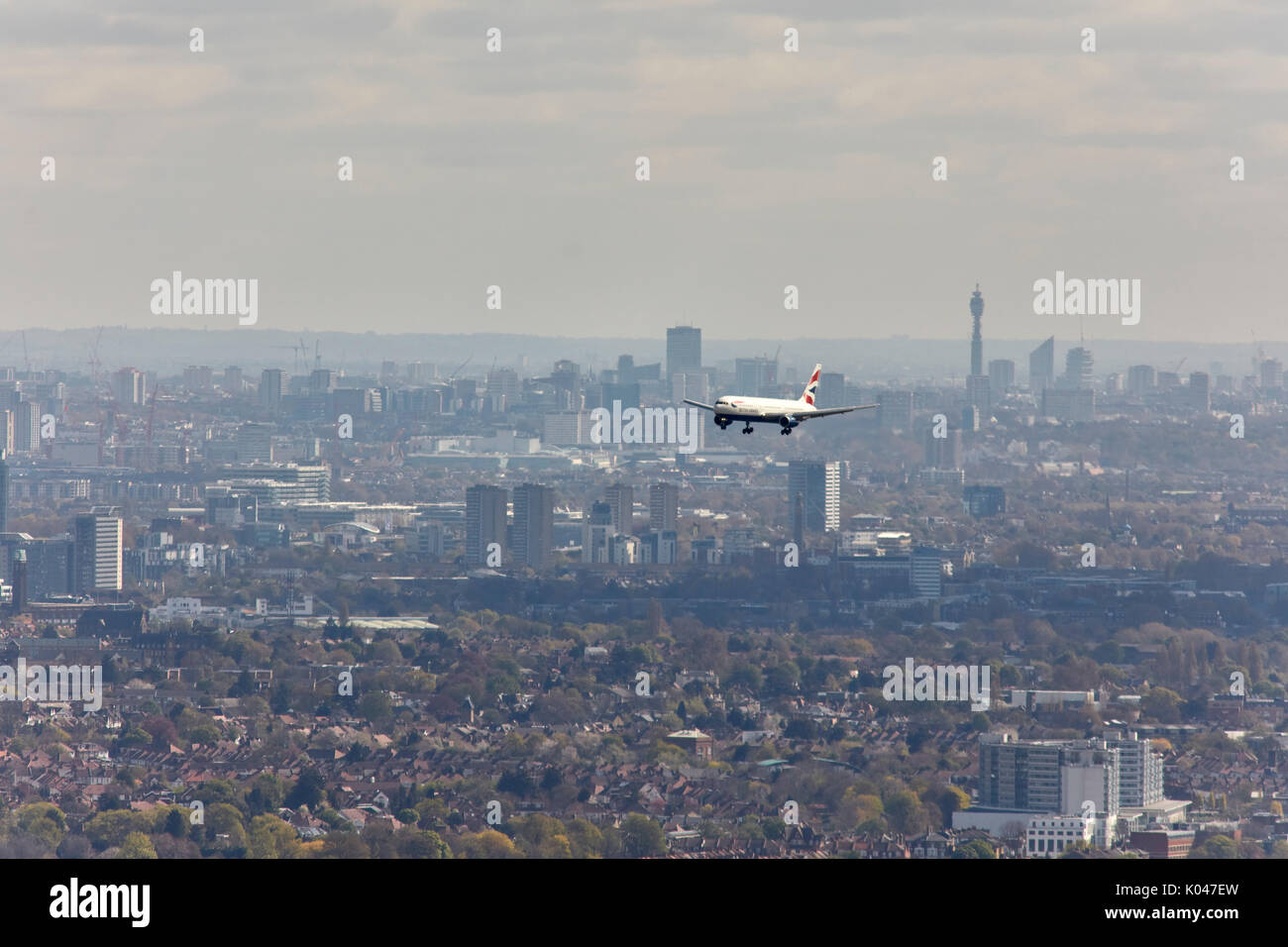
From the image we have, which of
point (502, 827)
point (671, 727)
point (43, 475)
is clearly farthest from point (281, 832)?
point (43, 475)

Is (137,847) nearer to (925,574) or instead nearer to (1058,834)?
(1058,834)
